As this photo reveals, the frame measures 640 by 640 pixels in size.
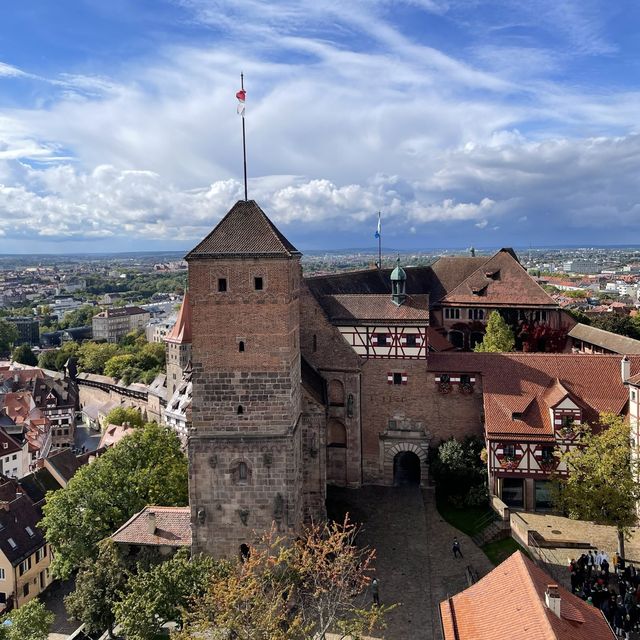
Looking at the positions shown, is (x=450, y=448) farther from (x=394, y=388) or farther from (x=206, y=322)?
(x=206, y=322)

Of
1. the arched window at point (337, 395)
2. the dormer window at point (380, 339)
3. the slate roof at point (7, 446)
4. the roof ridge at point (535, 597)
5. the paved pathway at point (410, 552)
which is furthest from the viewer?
the slate roof at point (7, 446)

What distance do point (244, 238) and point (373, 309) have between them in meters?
14.2

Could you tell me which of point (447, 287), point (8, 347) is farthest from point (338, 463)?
point (8, 347)

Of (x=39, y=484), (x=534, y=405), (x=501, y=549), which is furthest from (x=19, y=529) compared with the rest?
(x=534, y=405)

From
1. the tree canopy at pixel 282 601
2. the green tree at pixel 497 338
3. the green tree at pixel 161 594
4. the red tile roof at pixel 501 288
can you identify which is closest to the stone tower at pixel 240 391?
the green tree at pixel 161 594

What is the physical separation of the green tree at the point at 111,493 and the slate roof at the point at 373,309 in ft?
42.5

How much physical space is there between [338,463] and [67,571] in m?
17.1

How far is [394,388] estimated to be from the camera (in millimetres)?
42906

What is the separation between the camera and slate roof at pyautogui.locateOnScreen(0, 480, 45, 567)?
46.8m

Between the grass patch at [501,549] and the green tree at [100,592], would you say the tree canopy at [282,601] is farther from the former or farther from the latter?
the grass patch at [501,549]

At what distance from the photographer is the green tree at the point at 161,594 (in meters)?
27.5

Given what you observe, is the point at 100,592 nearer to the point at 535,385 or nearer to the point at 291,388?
the point at 291,388

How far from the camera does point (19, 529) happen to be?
4909 cm

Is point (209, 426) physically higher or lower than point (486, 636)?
higher
